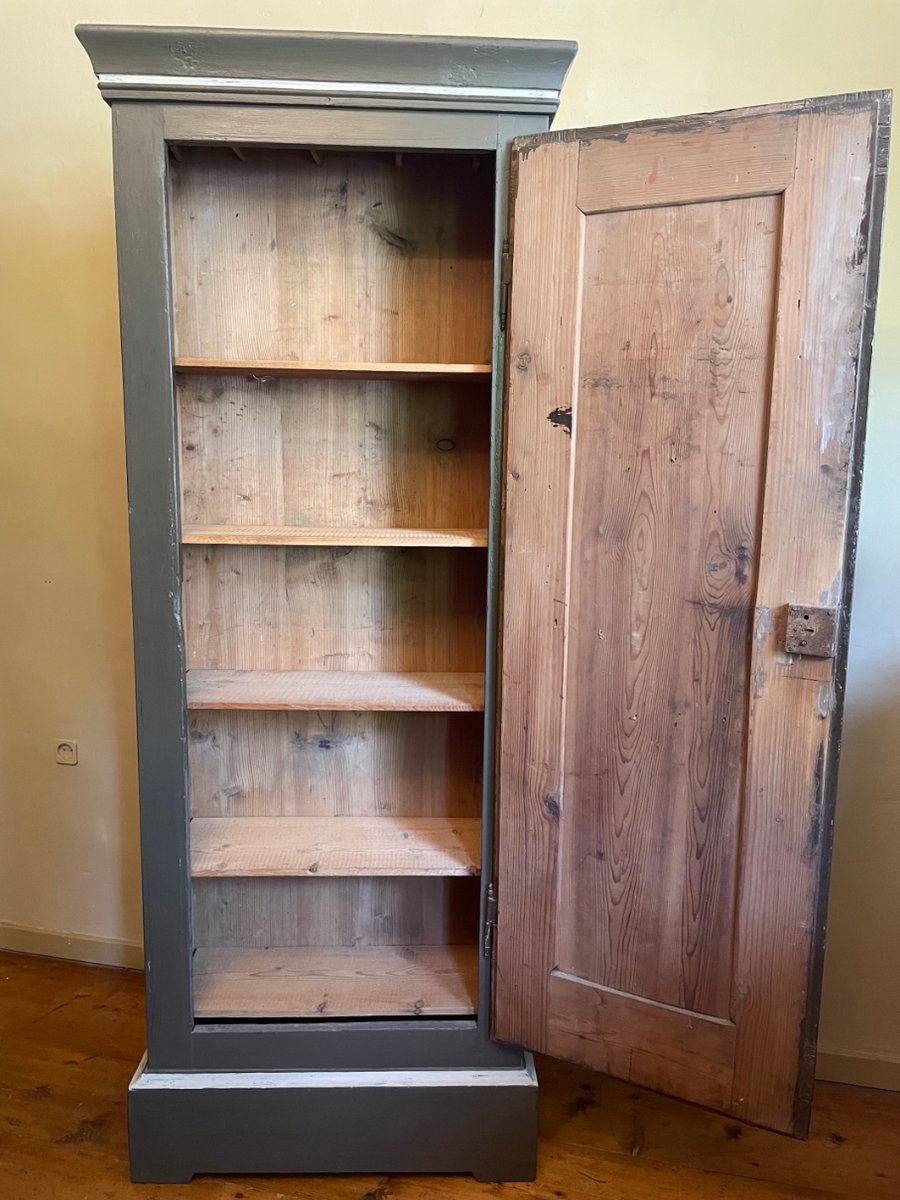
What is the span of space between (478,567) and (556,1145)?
52.0 inches

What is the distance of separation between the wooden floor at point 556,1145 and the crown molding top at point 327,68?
211 cm

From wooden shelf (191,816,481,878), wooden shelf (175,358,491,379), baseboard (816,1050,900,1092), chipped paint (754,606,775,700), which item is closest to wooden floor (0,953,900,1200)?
baseboard (816,1050,900,1092)

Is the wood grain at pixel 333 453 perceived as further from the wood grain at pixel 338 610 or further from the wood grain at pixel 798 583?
the wood grain at pixel 798 583

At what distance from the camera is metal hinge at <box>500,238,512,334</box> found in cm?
136

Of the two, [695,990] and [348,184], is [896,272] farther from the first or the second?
[695,990]

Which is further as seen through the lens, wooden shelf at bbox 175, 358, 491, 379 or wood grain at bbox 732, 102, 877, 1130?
wooden shelf at bbox 175, 358, 491, 379

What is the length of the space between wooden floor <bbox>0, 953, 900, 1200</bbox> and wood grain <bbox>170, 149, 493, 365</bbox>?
177cm

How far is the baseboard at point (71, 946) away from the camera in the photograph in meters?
2.22

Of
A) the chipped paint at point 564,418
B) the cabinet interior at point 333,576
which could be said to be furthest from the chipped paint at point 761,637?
the cabinet interior at point 333,576

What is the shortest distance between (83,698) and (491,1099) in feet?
4.85

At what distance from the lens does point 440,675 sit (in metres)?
1.78

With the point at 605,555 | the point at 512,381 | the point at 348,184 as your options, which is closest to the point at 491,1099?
the point at 605,555

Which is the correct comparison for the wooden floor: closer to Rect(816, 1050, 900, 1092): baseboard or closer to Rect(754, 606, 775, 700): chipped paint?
Rect(816, 1050, 900, 1092): baseboard

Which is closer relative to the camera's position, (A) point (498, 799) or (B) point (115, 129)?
(B) point (115, 129)
